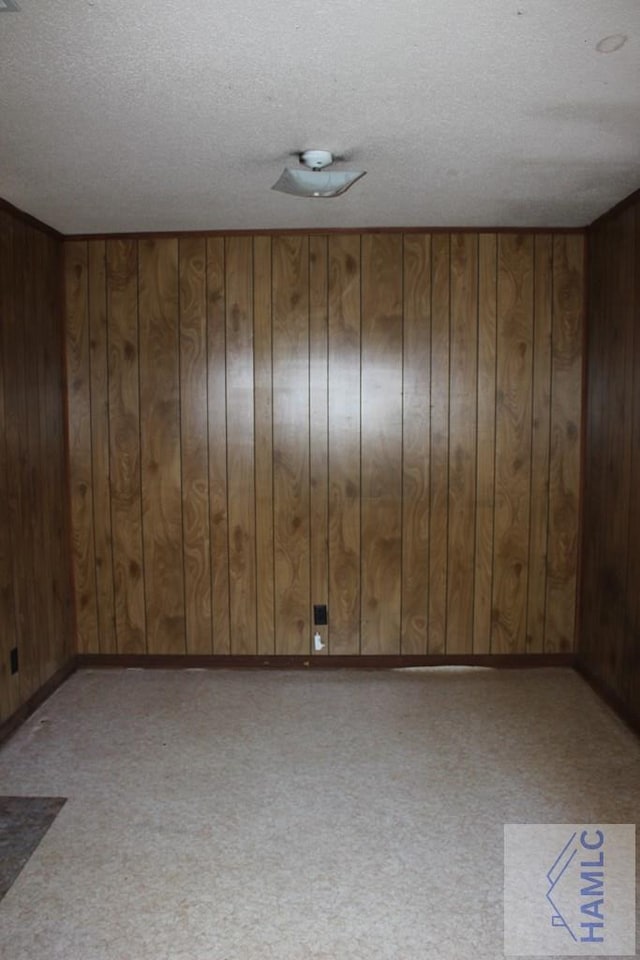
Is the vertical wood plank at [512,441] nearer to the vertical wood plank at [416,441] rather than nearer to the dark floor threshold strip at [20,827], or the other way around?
the vertical wood plank at [416,441]

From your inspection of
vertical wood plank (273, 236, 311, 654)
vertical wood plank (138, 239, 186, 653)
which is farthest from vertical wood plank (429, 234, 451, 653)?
vertical wood plank (138, 239, 186, 653)

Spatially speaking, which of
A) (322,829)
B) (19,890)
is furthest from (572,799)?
(19,890)

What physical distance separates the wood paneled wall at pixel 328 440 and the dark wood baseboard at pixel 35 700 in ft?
1.01

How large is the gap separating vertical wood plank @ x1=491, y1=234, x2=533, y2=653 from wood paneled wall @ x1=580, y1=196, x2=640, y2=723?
32 centimetres

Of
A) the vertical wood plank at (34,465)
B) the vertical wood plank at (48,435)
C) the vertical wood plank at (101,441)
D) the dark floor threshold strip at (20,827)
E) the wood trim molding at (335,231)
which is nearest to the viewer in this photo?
the dark floor threshold strip at (20,827)

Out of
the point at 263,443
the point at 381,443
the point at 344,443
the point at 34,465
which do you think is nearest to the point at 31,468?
the point at 34,465

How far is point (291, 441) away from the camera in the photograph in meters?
3.83

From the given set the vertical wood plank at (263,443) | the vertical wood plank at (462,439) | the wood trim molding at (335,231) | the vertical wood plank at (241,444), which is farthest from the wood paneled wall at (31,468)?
the vertical wood plank at (462,439)

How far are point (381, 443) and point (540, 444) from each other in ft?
2.83

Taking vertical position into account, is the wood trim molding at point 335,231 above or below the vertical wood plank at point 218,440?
above

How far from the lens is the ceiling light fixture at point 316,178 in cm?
261

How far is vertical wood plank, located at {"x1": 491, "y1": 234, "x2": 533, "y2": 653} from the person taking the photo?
376cm

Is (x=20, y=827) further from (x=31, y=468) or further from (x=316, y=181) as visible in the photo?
(x=316, y=181)

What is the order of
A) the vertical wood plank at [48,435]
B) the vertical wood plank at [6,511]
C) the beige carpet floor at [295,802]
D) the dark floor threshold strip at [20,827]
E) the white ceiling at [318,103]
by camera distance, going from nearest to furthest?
the white ceiling at [318,103], the beige carpet floor at [295,802], the dark floor threshold strip at [20,827], the vertical wood plank at [6,511], the vertical wood plank at [48,435]
